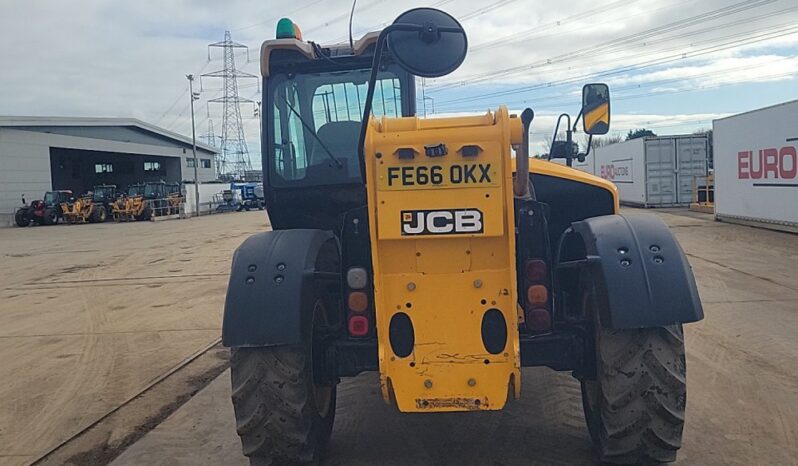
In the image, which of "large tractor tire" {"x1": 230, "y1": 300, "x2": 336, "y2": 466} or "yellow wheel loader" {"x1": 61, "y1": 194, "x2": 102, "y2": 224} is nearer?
"large tractor tire" {"x1": 230, "y1": 300, "x2": 336, "y2": 466}

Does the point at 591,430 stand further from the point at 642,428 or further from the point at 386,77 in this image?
the point at 386,77

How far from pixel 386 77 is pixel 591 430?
271 centimetres

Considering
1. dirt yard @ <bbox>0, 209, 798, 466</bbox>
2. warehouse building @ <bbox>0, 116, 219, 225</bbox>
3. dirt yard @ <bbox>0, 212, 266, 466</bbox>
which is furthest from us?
warehouse building @ <bbox>0, 116, 219, 225</bbox>

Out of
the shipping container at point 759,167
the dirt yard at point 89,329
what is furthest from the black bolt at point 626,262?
the shipping container at point 759,167

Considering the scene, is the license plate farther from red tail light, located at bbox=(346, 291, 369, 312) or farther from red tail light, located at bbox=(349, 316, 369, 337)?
red tail light, located at bbox=(349, 316, 369, 337)

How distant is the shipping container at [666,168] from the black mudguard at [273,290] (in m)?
24.3

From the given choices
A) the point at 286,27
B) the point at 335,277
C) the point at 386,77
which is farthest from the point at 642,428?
the point at 286,27

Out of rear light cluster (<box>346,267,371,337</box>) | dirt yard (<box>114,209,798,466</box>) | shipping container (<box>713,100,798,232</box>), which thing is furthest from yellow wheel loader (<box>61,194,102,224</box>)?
rear light cluster (<box>346,267,371,337</box>)

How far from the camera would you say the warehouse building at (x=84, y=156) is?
3997 centimetres

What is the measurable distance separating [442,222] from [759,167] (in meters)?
17.3

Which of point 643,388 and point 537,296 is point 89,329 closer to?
point 537,296

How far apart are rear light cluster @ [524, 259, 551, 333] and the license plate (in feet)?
1.97

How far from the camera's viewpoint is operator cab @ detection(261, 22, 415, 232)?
4719 millimetres

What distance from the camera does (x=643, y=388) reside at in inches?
137
